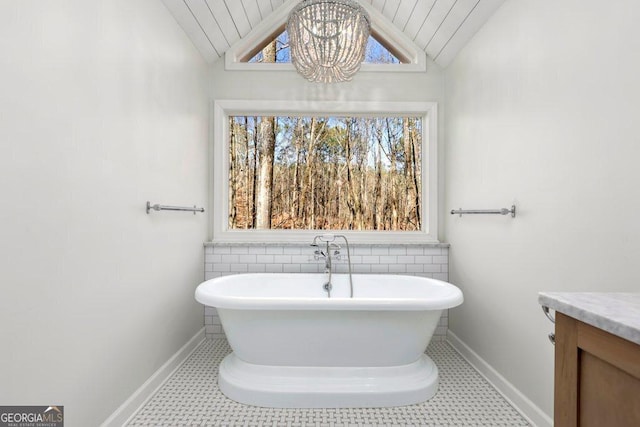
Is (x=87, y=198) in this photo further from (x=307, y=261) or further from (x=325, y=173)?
(x=325, y=173)

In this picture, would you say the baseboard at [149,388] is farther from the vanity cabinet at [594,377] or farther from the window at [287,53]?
the window at [287,53]

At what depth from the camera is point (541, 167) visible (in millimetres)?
1752

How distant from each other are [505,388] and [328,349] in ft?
3.46

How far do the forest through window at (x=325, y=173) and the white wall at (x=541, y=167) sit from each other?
1.81ft

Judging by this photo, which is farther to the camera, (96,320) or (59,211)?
(96,320)

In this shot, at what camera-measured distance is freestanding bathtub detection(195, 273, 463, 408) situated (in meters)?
1.94

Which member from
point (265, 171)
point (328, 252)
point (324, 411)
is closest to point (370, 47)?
point (265, 171)

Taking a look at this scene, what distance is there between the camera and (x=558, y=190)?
1.63m

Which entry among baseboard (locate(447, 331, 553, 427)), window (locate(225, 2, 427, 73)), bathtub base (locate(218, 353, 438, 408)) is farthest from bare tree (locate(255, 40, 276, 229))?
baseboard (locate(447, 331, 553, 427))

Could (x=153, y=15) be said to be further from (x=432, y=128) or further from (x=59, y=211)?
(x=432, y=128)

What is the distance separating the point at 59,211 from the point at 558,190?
2120mm

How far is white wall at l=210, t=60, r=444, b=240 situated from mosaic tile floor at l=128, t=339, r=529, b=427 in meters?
1.60

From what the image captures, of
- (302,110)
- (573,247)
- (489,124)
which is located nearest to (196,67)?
(302,110)

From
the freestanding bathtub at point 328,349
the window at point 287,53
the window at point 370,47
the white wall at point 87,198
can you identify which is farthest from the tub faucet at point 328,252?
the window at point 287,53
